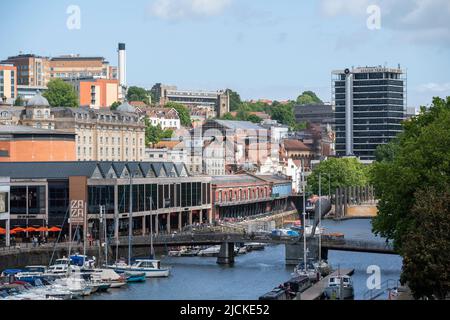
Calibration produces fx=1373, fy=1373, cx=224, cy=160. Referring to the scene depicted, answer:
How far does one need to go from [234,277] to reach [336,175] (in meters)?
74.6

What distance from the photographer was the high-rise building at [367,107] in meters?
175

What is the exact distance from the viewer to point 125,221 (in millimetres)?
78375

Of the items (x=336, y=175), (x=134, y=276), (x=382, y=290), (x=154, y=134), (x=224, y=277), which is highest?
(x=154, y=134)

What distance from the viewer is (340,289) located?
47.9 meters

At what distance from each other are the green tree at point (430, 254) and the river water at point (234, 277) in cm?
907

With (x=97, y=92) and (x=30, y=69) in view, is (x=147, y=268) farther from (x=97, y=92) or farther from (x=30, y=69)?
(x=30, y=69)

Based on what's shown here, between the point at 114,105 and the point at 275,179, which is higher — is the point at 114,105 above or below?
above

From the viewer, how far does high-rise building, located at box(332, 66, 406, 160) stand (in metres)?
175

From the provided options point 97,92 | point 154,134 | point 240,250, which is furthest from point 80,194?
point 97,92

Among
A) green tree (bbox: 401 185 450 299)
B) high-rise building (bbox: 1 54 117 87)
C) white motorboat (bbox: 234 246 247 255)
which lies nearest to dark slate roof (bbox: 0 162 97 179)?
white motorboat (bbox: 234 246 247 255)

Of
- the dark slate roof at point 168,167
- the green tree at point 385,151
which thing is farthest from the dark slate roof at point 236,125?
the dark slate roof at point 168,167

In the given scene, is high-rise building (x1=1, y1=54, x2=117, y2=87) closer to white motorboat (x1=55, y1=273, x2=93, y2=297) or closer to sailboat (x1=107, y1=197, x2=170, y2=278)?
sailboat (x1=107, y1=197, x2=170, y2=278)

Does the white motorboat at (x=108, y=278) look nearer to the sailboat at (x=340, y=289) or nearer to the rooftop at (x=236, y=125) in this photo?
the sailboat at (x=340, y=289)
